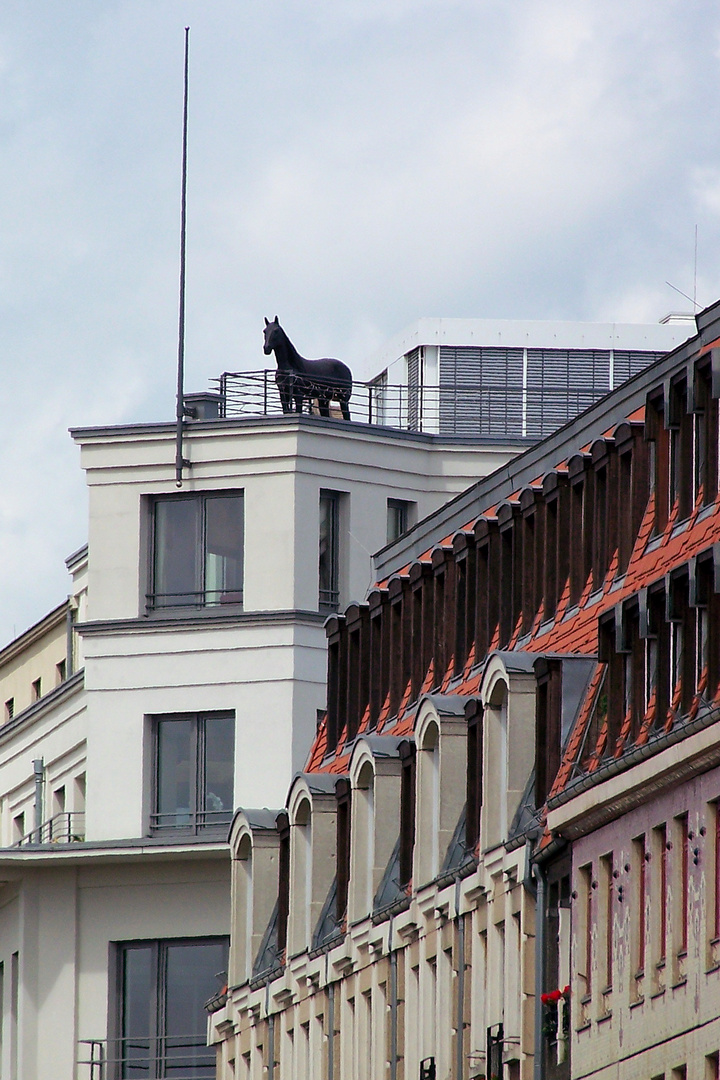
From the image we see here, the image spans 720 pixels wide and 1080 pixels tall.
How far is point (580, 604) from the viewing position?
217 ft

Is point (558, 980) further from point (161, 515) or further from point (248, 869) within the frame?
point (161, 515)

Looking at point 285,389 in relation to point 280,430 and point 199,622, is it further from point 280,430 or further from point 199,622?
point 199,622

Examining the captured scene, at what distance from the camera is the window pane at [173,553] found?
91375mm

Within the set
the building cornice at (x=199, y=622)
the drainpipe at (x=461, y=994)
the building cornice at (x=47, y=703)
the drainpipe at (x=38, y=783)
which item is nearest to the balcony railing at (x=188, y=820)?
the building cornice at (x=199, y=622)

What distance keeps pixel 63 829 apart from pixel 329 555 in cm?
1129

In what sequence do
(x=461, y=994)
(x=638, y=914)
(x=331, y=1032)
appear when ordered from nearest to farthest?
(x=638, y=914) < (x=461, y=994) < (x=331, y=1032)

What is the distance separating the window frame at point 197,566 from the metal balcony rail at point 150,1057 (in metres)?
11.0

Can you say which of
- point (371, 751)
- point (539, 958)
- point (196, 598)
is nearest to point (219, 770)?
point (196, 598)

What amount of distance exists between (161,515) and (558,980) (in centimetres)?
3220

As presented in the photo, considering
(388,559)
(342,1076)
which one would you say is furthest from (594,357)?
(342,1076)

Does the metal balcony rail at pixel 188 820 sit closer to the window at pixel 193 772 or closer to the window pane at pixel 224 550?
the window at pixel 193 772

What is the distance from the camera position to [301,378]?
306 ft

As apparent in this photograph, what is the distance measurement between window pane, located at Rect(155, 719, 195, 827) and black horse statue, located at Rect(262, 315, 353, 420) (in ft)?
29.3

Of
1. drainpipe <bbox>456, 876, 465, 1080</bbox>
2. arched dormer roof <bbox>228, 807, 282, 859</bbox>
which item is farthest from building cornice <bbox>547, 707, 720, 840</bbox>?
arched dormer roof <bbox>228, 807, 282, 859</bbox>
